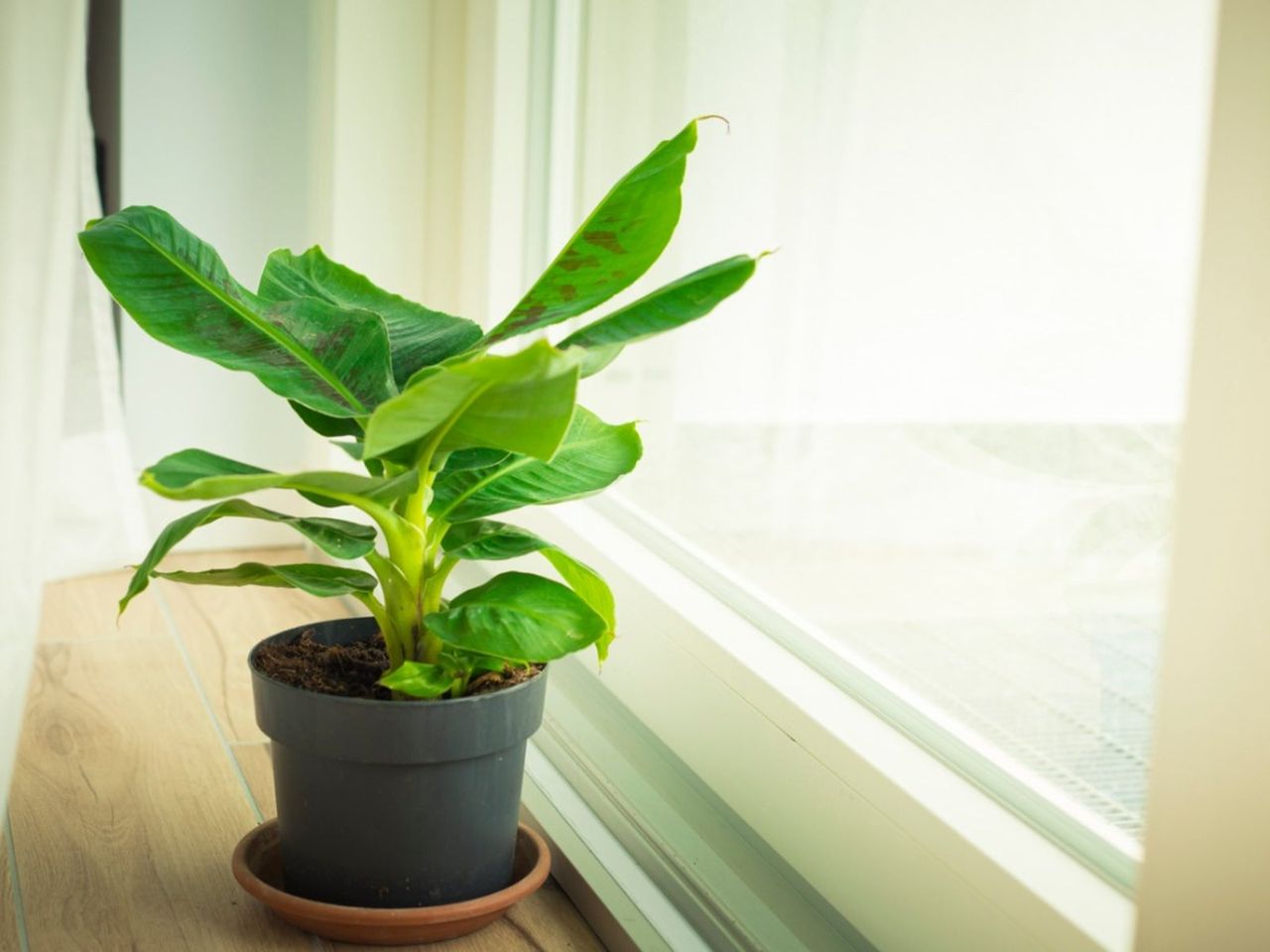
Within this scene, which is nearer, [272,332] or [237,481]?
[237,481]

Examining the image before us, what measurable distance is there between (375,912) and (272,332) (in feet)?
1.35

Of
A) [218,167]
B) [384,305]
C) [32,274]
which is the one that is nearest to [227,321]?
[384,305]

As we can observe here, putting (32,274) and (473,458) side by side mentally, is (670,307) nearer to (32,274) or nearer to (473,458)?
(473,458)

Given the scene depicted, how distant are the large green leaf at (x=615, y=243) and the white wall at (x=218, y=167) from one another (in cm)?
128

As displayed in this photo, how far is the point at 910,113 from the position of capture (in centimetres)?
105

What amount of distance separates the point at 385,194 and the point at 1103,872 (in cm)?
154

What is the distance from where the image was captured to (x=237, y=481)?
0.74m

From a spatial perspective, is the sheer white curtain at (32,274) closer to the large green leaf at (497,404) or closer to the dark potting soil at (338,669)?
the dark potting soil at (338,669)

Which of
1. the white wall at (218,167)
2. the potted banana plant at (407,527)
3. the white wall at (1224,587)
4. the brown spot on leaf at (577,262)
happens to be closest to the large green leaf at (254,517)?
the potted banana plant at (407,527)

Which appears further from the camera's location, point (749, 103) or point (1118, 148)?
point (749, 103)

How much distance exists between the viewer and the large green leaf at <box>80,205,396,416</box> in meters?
0.85

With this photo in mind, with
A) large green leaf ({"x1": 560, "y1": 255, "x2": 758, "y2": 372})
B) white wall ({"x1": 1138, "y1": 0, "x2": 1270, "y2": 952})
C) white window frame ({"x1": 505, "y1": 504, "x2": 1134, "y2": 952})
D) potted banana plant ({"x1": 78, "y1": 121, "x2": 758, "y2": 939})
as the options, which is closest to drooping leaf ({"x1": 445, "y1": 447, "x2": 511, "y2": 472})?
potted banana plant ({"x1": 78, "y1": 121, "x2": 758, "y2": 939})

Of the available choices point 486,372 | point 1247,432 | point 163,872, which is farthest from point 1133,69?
point 163,872

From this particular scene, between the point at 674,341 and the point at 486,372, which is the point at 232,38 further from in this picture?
the point at 486,372
